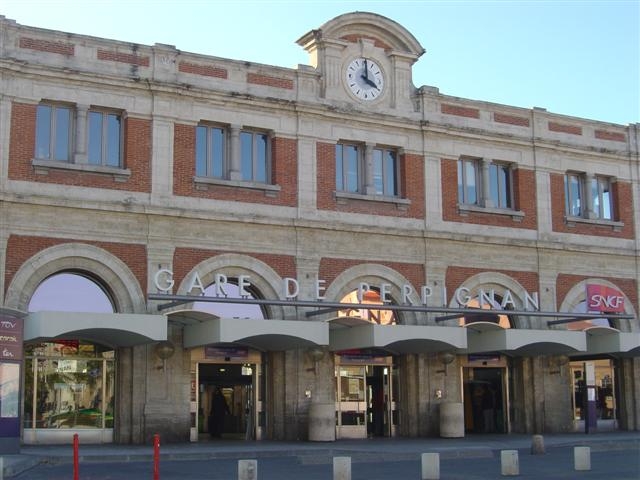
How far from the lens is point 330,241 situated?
3139 centimetres

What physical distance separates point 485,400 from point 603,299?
17.9 ft

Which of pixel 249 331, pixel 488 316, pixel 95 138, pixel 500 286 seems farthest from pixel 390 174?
pixel 95 138

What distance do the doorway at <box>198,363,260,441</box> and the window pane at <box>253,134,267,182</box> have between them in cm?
558

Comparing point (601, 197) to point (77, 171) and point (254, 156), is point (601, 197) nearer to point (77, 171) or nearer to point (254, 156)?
point (254, 156)

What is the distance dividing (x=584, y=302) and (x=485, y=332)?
18.8ft

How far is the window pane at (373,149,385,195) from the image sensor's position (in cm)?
3322

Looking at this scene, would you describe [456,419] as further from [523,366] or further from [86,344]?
[86,344]

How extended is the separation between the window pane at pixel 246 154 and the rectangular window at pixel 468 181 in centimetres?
748

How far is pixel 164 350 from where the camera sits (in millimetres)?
28172

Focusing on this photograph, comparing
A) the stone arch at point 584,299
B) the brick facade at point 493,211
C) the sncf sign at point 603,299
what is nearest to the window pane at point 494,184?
the brick facade at point 493,211

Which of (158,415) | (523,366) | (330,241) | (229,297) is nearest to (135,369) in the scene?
(158,415)

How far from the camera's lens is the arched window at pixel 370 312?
31.6 m

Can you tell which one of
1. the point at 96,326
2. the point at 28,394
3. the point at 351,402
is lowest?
the point at 351,402

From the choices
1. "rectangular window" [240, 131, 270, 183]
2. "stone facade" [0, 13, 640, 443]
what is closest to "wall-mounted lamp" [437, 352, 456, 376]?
"stone facade" [0, 13, 640, 443]
